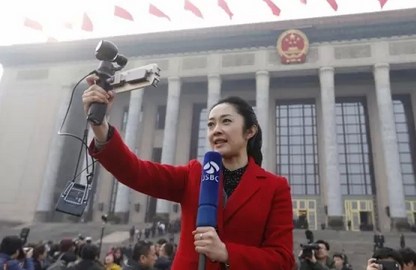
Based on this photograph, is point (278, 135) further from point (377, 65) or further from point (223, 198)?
point (223, 198)

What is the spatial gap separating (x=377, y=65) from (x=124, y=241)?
825 inches

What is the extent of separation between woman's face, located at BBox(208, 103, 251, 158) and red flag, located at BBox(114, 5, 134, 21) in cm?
2572

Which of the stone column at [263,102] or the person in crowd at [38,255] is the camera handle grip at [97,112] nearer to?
the person in crowd at [38,255]

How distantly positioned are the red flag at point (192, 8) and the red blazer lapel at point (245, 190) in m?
25.1

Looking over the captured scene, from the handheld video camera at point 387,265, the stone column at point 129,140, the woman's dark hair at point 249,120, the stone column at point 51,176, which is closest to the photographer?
the woman's dark hair at point 249,120

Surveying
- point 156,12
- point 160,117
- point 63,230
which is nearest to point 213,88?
point 156,12

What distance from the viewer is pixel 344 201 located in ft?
91.4

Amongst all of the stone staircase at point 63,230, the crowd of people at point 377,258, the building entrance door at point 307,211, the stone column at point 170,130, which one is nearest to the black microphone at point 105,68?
the crowd of people at point 377,258

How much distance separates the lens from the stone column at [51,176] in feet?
89.6

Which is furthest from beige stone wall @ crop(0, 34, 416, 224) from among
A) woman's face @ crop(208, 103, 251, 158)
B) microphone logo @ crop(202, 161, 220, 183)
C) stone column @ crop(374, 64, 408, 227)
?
microphone logo @ crop(202, 161, 220, 183)

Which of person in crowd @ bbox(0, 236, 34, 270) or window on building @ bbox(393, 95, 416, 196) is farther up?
window on building @ bbox(393, 95, 416, 196)

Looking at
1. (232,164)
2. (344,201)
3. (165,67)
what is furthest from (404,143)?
(232,164)

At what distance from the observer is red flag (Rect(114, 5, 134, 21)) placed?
83.8ft

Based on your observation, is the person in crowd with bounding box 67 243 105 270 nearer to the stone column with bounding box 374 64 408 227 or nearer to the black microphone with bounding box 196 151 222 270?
the black microphone with bounding box 196 151 222 270
